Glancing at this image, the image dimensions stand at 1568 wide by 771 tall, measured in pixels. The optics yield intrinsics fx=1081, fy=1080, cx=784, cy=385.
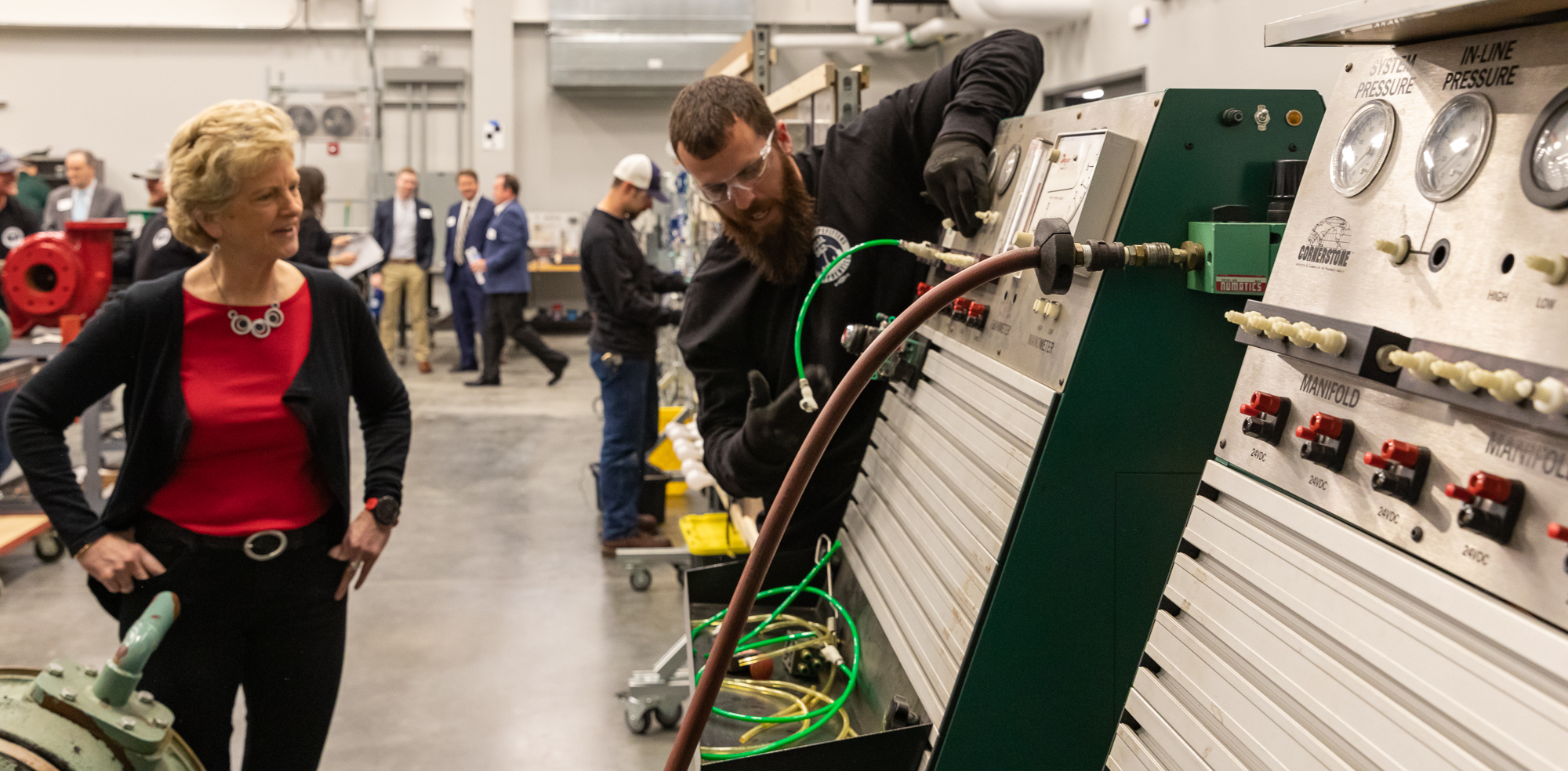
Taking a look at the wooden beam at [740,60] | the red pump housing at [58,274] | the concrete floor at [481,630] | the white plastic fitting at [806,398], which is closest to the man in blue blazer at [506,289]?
the concrete floor at [481,630]

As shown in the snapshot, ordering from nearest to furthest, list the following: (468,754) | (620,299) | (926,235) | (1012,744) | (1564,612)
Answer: (1564,612) < (1012,744) < (926,235) < (468,754) < (620,299)

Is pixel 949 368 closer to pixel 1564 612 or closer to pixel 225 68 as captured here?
pixel 1564 612

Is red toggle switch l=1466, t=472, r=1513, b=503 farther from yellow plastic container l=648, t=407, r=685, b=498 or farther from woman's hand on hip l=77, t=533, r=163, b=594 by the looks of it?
yellow plastic container l=648, t=407, r=685, b=498

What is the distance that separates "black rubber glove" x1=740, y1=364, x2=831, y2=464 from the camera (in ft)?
5.56

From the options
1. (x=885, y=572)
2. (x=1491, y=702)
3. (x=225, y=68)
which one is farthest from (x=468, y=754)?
(x=225, y=68)

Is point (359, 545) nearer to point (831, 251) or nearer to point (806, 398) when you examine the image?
point (806, 398)

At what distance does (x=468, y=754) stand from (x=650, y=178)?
2.31 meters

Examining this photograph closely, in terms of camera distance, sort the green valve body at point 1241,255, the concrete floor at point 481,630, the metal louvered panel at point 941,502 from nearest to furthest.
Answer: the green valve body at point 1241,255, the metal louvered panel at point 941,502, the concrete floor at point 481,630

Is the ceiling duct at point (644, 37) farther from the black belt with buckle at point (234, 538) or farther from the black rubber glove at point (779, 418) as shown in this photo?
the black belt with buckle at point (234, 538)

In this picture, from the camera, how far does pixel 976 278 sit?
967mm

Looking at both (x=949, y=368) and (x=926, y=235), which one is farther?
(x=926, y=235)

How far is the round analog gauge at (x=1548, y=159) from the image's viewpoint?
623 millimetres

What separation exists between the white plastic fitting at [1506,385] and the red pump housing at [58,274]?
4299 millimetres

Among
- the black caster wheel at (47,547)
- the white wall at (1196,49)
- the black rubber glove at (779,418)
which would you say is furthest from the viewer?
the white wall at (1196,49)
